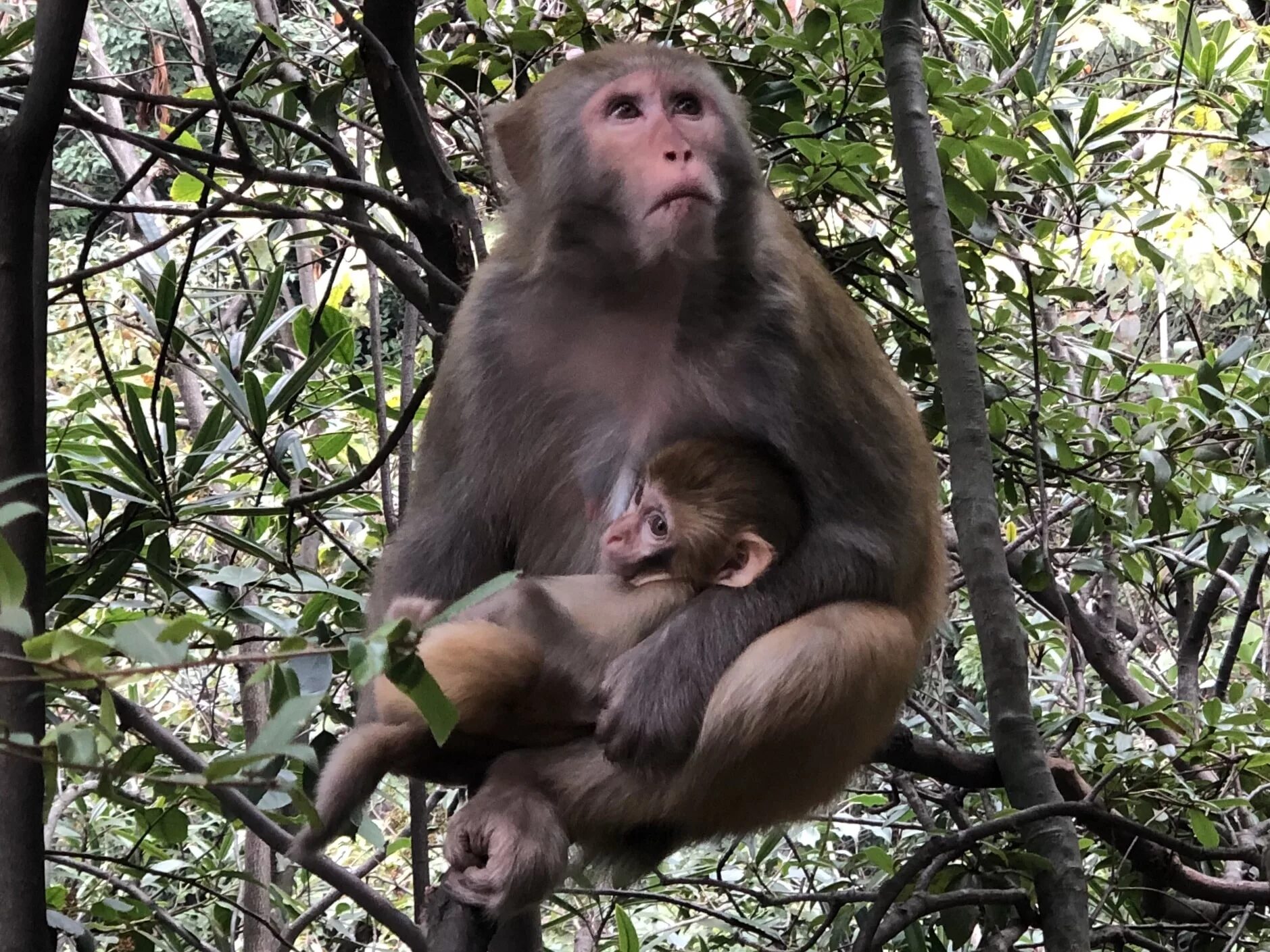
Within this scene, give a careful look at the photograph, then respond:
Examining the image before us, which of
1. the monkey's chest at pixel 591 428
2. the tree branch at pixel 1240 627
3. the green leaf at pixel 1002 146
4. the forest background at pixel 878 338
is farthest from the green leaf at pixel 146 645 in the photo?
the tree branch at pixel 1240 627

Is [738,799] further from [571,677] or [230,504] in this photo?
[230,504]

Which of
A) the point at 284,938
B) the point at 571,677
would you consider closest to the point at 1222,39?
the point at 571,677

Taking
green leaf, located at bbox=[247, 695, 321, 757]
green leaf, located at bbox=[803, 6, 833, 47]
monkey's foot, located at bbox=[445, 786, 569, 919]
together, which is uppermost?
green leaf, located at bbox=[803, 6, 833, 47]

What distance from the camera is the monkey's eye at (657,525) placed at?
7.50 ft

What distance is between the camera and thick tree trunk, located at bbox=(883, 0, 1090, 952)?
2.16 meters

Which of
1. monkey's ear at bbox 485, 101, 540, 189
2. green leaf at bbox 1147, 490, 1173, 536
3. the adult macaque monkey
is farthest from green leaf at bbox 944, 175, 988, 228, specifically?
monkey's ear at bbox 485, 101, 540, 189

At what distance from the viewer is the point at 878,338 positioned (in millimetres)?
3316

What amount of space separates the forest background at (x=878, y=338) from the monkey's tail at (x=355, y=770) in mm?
128

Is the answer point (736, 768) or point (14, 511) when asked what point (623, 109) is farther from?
point (14, 511)

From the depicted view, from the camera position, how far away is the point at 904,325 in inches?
126

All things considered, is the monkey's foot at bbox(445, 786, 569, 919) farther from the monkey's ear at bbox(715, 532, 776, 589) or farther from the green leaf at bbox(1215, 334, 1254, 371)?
the green leaf at bbox(1215, 334, 1254, 371)

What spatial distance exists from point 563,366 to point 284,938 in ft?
4.44

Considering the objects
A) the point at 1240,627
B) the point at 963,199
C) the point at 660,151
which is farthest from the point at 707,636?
the point at 1240,627

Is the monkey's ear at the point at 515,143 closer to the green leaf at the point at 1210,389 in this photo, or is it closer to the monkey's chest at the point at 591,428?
the monkey's chest at the point at 591,428
